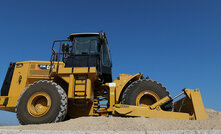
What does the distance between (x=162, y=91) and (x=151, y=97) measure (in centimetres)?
43

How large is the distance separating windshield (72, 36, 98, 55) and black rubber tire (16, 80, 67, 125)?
1.78 m

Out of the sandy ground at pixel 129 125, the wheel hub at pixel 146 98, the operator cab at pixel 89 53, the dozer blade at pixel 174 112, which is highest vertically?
the operator cab at pixel 89 53

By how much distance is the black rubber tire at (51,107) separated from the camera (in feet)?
15.8

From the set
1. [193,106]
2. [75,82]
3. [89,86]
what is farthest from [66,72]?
[193,106]

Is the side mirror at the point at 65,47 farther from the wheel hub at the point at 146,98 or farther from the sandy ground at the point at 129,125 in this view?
the wheel hub at the point at 146,98

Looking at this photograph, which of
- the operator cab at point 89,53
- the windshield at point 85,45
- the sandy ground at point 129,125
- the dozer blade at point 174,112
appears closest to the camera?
the sandy ground at point 129,125

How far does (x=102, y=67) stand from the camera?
6.29 metres

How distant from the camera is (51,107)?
4.91m

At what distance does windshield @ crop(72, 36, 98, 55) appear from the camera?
6.20 metres

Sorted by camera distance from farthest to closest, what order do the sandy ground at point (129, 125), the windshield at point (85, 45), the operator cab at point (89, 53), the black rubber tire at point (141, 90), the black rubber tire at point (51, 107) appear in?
the windshield at point (85, 45) → the operator cab at point (89, 53) → the black rubber tire at point (141, 90) → the black rubber tire at point (51, 107) → the sandy ground at point (129, 125)

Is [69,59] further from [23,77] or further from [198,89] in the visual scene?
[198,89]

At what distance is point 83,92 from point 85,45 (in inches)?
80.9

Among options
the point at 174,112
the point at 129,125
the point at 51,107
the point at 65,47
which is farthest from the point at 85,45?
the point at 174,112

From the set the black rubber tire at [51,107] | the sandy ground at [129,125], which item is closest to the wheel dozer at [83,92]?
the black rubber tire at [51,107]
